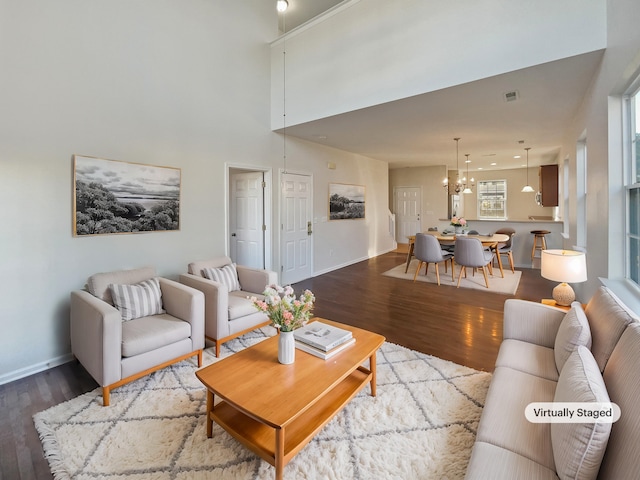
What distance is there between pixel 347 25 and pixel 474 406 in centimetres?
446

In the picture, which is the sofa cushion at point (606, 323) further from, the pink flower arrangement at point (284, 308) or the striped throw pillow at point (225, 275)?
the striped throw pillow at point (225, 275)

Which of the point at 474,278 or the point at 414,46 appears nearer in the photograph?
the point at 414,46

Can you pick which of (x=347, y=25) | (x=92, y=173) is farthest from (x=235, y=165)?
Result: (x=347, y=25)

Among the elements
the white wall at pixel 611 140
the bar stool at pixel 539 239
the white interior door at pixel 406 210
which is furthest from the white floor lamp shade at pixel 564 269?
the white interior door at pixel 406 210

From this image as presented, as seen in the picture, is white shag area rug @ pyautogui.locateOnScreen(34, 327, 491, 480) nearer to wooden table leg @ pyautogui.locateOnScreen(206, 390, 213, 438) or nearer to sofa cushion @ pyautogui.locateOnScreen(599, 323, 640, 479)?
wooden table leg @ pyautogui.locateOnScreen(206, 390, 213, 438)

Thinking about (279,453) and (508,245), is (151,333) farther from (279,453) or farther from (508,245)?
(508,245)

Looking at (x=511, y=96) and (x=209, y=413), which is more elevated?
(x=511, y=96)

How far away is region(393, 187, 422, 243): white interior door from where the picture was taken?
1013 centimetres

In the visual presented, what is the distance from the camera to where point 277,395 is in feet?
5.34

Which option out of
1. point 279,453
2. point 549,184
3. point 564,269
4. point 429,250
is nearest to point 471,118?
point 429,250

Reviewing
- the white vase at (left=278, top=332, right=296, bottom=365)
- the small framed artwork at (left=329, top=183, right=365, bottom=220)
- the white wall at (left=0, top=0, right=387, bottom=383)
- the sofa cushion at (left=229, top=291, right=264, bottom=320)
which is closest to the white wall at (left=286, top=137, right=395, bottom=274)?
the small framed artwork at (left=329, top=183, right=365, bottom=220)

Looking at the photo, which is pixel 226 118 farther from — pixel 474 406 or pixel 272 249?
pixel 474 406

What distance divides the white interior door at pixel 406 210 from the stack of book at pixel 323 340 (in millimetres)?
8224

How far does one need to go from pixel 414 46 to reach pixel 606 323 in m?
3.30
